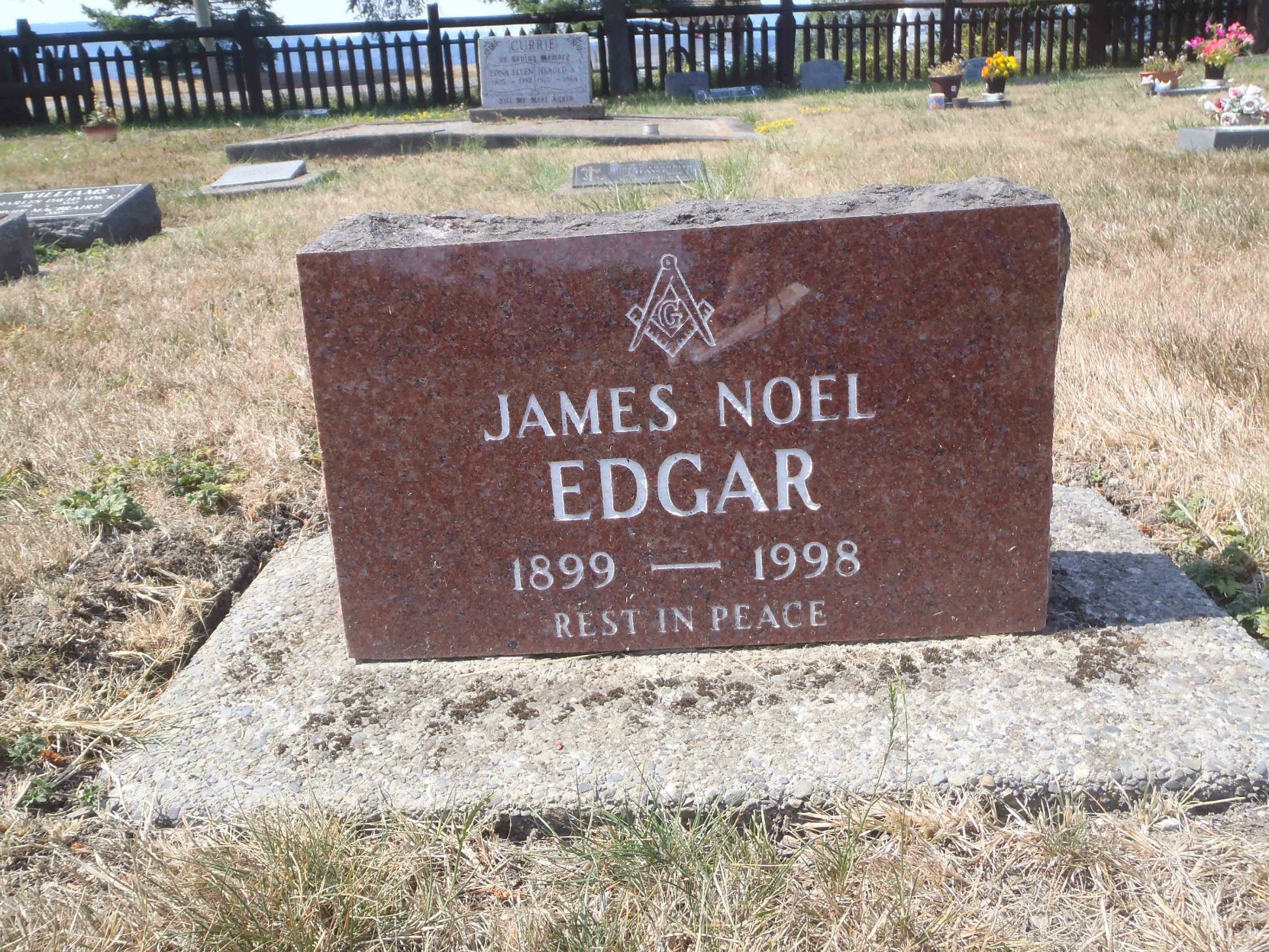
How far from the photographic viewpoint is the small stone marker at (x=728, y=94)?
61.7ft

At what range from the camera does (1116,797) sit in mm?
1924

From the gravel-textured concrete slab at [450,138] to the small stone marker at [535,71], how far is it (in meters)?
2.76

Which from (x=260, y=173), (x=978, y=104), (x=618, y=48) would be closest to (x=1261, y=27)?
(x=978, y=104)

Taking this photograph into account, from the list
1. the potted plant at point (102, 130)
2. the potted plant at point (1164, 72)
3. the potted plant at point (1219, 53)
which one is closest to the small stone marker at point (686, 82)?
the potted plant at point (1164, 72)

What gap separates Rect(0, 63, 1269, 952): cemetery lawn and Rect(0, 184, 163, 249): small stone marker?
95cm

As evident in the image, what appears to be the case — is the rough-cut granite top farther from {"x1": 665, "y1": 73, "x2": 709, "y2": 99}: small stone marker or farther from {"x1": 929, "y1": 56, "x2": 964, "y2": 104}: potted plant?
{"x1": 665, "y1": 73, "x2": 709, "y2": 99}: small stone marker

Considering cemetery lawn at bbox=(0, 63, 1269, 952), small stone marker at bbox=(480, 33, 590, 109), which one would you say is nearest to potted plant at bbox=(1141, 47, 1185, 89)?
small stone marker at bbox=(480, 33, 590, 109)

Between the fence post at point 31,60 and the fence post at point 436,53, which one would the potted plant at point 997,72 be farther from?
the fence post at point 31,60

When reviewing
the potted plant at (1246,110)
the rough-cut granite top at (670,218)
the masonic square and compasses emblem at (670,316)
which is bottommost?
the potted plant at (1246,110)

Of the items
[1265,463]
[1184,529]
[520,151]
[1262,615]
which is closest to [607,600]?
[1262,615]

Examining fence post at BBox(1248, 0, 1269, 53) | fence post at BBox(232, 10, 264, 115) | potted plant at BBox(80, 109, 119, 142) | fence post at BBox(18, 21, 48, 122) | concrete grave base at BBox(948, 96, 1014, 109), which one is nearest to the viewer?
→ concrete grave base at BBox(948, 96, 1014, 109)

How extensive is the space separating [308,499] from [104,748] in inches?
51.8

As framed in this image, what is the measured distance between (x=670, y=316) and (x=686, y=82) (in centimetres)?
1987

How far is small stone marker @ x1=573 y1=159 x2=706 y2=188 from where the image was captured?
7.99 m
